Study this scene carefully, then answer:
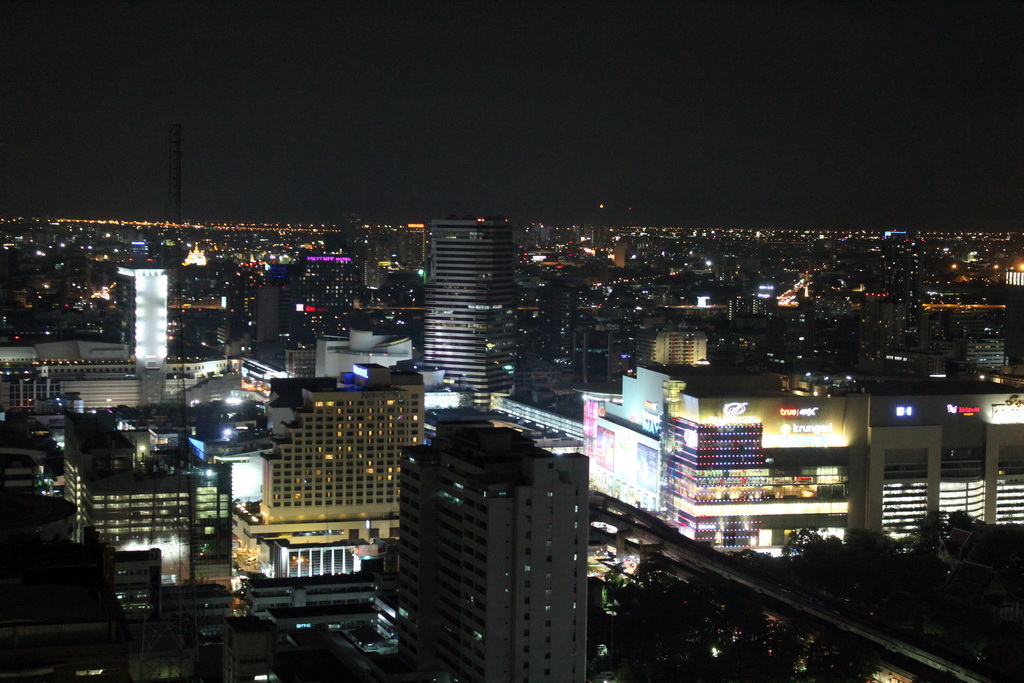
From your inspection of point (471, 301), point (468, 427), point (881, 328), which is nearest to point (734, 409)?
point (468, 427)

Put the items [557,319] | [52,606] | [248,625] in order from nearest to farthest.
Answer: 1. [52,606]
2. [248,625]
3. [557,319]

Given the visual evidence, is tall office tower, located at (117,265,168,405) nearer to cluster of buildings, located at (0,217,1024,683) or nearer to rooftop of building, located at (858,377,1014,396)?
cluster of buildings, located at (0,217,1024,683)

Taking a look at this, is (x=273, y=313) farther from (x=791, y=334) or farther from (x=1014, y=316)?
(x=1014, y=316)

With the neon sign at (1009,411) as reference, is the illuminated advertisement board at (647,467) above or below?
below

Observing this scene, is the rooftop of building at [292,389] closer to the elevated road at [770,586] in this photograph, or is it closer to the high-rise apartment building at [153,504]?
the high-rise apartment building at [153,504]

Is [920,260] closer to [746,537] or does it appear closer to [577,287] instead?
[577,287]

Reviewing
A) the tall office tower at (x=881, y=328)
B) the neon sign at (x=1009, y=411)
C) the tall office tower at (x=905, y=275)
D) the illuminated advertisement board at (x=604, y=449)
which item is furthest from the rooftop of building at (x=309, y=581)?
the tall office tower at (x=905, y=275)

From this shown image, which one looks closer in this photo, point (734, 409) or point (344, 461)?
point (344, 461)

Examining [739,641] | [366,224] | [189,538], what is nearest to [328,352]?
[366,224]
